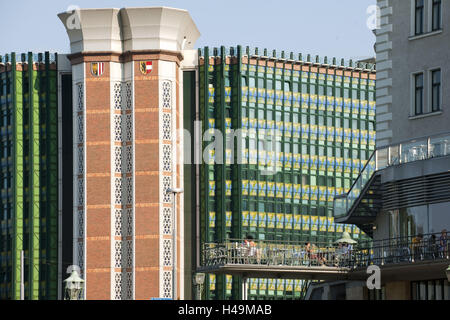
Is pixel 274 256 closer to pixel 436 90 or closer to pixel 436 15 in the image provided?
pixel 436 90

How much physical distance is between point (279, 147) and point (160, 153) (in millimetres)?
14023

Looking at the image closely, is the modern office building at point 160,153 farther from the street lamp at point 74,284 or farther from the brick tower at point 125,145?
the street lamp at point 74,284

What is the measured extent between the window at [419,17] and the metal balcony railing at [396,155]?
5745 mm

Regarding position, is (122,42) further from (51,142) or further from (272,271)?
(272,271)

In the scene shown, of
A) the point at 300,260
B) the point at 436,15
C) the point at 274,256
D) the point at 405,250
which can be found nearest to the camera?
the point at 405,250

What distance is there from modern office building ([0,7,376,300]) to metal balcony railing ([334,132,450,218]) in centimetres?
6103

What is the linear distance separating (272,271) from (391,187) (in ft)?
22.4

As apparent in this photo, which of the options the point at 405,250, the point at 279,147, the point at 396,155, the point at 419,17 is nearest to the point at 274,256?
the point at 405,250

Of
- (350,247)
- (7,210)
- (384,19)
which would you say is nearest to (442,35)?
(384,19)

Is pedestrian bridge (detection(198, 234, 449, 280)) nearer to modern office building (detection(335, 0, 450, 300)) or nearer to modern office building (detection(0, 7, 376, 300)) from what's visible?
modern office building (detection(335, 0, 450, 300))

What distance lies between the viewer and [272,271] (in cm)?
5859

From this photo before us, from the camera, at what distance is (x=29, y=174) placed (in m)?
128

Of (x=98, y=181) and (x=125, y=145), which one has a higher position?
(x=125, y=145)

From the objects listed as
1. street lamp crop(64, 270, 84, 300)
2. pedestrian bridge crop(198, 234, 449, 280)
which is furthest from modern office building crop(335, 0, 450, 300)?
street lamp crop(64, 270, 84, 300)
